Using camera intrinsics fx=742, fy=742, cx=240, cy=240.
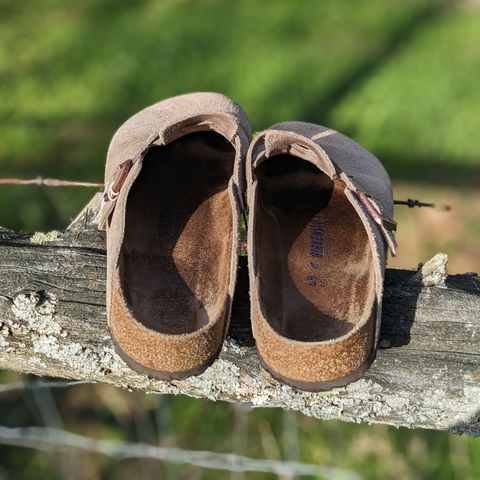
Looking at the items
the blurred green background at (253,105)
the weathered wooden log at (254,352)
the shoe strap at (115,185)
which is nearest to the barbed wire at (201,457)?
the blurred green background at (253,105)

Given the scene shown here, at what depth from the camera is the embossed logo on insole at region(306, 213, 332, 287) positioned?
1349mm

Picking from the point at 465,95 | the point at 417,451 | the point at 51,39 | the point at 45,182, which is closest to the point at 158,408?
the point at 417,451

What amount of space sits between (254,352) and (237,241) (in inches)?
7.8

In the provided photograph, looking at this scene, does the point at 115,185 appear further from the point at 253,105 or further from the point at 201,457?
the point at 253,105

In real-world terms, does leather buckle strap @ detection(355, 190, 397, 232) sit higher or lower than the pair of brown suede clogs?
higher

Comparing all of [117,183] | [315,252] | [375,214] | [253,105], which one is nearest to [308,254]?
[315,252]

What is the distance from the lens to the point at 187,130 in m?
1.38

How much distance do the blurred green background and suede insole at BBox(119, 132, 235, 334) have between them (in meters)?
1.28

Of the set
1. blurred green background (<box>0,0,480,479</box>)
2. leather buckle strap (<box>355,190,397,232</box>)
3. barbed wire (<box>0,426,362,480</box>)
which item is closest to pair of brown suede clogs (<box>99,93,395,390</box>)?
leather buckle strap (<box>355,190,397,232</box>)

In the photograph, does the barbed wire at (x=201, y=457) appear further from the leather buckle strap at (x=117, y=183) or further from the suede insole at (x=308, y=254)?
the leather buckle strap at (x=117, y=183)

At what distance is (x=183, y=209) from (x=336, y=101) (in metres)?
2.49

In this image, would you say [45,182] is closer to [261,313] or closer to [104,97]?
[261,313]

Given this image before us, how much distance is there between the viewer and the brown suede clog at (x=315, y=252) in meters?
1.15

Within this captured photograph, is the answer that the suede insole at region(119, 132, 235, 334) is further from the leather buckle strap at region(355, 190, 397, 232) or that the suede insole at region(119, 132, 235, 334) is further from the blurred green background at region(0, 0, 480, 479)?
the blurred green background at region(0, 0, 480, 479)
